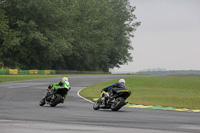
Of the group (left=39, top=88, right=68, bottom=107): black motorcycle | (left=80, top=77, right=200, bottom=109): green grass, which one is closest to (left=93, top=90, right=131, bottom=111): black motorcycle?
(left=39, top=88, right=68, bottom=107): black motorcycle

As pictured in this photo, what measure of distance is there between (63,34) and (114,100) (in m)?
65.4

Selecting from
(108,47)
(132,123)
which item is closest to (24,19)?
(108,47)

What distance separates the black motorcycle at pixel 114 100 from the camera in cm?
1969

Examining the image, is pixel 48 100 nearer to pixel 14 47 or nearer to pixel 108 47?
pixel 14 47

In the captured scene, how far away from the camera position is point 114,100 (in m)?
20.2

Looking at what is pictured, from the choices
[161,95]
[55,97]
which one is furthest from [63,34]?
[55,97]

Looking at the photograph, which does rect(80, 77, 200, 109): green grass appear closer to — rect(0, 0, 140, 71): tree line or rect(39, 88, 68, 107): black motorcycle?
rect(39, 88, 68, 107): black motorcycle

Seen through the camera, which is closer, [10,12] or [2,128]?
[2,128]

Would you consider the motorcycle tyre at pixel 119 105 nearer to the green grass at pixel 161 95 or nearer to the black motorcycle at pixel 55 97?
the black motorcycle at pixel 55 97

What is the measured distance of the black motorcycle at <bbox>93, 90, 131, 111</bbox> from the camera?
64.6 ft

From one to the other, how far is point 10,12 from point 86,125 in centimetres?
6835

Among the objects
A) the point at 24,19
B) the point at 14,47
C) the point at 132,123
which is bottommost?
the point at 132,123

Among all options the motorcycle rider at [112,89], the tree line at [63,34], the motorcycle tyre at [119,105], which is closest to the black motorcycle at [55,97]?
the motorcycle rider at [112,89]

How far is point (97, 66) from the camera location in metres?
108
